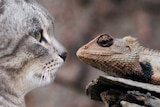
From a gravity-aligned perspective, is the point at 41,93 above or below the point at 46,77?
below

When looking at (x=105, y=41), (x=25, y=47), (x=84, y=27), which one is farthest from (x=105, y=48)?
(x=84, y=27)

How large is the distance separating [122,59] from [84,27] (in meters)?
2.13

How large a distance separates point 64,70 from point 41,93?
0.66ft

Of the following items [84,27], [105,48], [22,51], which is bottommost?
[84,27]

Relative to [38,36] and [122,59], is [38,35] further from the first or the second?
[122,59]

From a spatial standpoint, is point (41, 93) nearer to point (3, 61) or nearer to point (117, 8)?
point (117, 8)

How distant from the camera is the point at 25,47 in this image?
5.62ft

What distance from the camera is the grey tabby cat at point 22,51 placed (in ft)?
5.54

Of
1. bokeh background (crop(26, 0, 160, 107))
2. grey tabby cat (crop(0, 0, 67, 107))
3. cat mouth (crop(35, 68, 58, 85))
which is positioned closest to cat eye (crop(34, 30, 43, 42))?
grey tabby cat (crop(0, 0, 67, 107))

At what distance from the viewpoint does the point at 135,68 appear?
1.47 meters

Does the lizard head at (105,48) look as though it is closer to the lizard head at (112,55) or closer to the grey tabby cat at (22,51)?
the lizard head at (112,55)

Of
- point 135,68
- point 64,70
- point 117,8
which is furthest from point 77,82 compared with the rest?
point 135,68

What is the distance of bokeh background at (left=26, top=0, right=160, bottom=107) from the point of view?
356cm

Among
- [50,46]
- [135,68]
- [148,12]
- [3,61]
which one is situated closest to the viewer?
[135,68]
